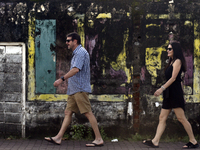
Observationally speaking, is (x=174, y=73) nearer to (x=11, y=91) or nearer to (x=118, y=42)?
(x=118, y=42)

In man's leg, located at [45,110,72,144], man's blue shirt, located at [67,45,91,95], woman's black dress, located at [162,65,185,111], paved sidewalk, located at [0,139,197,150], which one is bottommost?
paved sidewalk, located at [0,139,197,150]

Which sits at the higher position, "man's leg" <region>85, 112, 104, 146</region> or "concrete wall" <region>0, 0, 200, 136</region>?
"concrete wall" <region>0, 0, 200, 136</region>

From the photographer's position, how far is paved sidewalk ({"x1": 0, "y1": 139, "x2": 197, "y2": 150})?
17.5 feet

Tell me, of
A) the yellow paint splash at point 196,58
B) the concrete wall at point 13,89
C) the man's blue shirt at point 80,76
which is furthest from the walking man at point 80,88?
the yellow paint splash at point 196,58

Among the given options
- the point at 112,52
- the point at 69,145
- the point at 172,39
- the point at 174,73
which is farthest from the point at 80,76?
the point at 172,39

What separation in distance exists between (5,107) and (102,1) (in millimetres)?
3170

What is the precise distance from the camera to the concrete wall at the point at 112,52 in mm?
6145

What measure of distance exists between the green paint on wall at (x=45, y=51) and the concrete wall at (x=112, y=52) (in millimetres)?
22

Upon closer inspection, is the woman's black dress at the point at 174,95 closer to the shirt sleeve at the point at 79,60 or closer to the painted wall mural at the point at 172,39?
the painted wall mural at the point at 172,39

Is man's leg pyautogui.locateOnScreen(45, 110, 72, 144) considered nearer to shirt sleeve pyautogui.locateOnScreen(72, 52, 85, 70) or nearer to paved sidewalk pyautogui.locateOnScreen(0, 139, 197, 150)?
paved sidewalk pyautogui.locateOnScreen(0, 139, 197, 150)

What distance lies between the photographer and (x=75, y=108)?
551 centimetres

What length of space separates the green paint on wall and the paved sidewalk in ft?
4.28

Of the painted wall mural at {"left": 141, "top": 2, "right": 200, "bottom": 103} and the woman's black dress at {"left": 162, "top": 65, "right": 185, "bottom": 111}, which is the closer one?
the woman's black dress at {"left": 162, "top": 65, "right": 185, "bottom": 111}

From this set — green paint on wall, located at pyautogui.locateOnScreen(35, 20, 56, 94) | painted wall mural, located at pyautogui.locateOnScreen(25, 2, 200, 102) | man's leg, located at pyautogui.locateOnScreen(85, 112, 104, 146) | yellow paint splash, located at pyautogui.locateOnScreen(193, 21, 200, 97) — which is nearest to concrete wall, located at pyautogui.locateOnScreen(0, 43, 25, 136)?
painted wall mural, located at pyautogui.locateOnScreen(25, 2, 200, 102)
